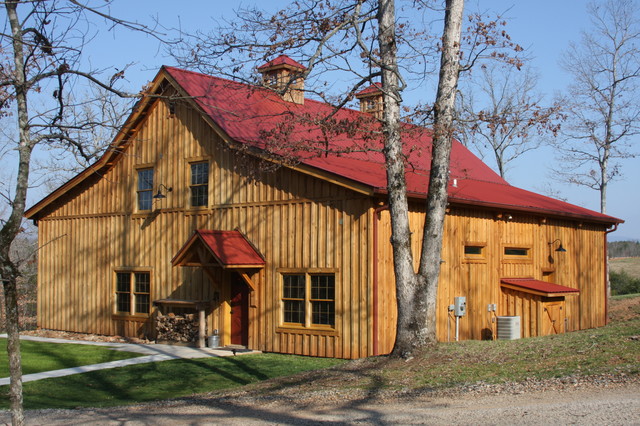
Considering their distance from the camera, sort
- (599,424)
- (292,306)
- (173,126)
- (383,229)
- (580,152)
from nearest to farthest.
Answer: (599,424)
(383,229)
(292,306)
(173,126)
(580,152)

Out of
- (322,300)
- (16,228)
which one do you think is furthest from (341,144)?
(16,228)

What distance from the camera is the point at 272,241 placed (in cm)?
1784

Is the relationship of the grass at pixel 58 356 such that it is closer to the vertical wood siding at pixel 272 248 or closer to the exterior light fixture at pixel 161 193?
the vertical wood siding at pixel 272 248

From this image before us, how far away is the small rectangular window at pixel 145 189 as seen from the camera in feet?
70.0

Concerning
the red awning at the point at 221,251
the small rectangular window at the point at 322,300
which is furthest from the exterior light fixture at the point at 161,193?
the small rectangular window at the point at 322,300

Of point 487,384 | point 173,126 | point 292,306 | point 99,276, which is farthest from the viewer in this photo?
point 99,276

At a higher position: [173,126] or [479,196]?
[173,126]

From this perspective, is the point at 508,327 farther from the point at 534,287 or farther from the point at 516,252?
the point at 516,252

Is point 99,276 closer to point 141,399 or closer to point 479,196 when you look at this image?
point 141,399

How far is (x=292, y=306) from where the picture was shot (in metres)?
17.4

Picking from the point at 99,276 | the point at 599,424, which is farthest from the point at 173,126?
the point at 599,424

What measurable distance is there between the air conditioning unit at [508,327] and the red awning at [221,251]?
633 centimetres

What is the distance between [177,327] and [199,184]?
4.02 metres

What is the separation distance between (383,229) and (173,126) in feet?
26.2
